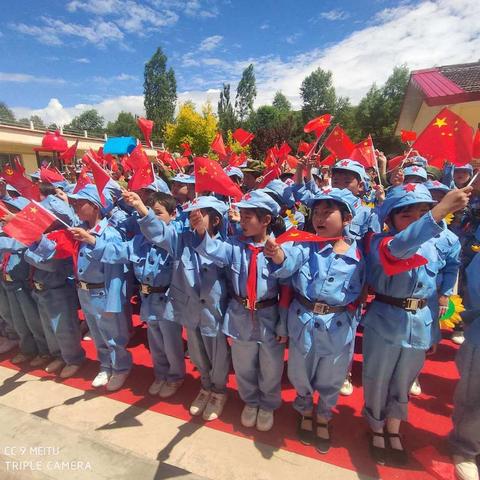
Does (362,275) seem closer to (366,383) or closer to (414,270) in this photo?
(414,270)

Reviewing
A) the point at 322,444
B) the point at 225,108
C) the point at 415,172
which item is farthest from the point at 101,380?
the point at 225,108

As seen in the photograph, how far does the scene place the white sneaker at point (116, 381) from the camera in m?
3.46

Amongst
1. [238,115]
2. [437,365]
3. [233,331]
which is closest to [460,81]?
[437,365]

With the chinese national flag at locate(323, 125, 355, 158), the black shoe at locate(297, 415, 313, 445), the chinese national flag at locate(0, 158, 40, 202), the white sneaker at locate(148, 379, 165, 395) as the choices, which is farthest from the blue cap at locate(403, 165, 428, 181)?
the chinese national flag at locate(0, 158, 40, 202)

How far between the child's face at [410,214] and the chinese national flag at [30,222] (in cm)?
291

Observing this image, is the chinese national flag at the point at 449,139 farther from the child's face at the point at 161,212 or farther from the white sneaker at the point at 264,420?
the white sneaker at the point at 264,420

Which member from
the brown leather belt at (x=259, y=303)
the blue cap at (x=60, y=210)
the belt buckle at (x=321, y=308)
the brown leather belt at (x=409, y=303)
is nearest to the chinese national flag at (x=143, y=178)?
the blue cap at (x=60, y=210)

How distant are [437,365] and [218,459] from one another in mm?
2817

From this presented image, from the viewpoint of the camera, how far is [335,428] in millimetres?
2875

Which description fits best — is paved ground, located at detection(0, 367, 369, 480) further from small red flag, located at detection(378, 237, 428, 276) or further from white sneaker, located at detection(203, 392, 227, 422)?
small red flag, located at detection(378, 237, 428, 276)

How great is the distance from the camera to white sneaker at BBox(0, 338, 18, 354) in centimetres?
429

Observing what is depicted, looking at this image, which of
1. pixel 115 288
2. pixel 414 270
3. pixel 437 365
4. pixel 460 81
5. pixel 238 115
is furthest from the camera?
pixel 238 115

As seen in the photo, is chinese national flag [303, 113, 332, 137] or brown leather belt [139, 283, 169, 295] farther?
chinese national flag [303, 113, 332, 137]

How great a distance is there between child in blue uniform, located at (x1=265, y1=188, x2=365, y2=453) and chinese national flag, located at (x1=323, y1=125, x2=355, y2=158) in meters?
2.14
